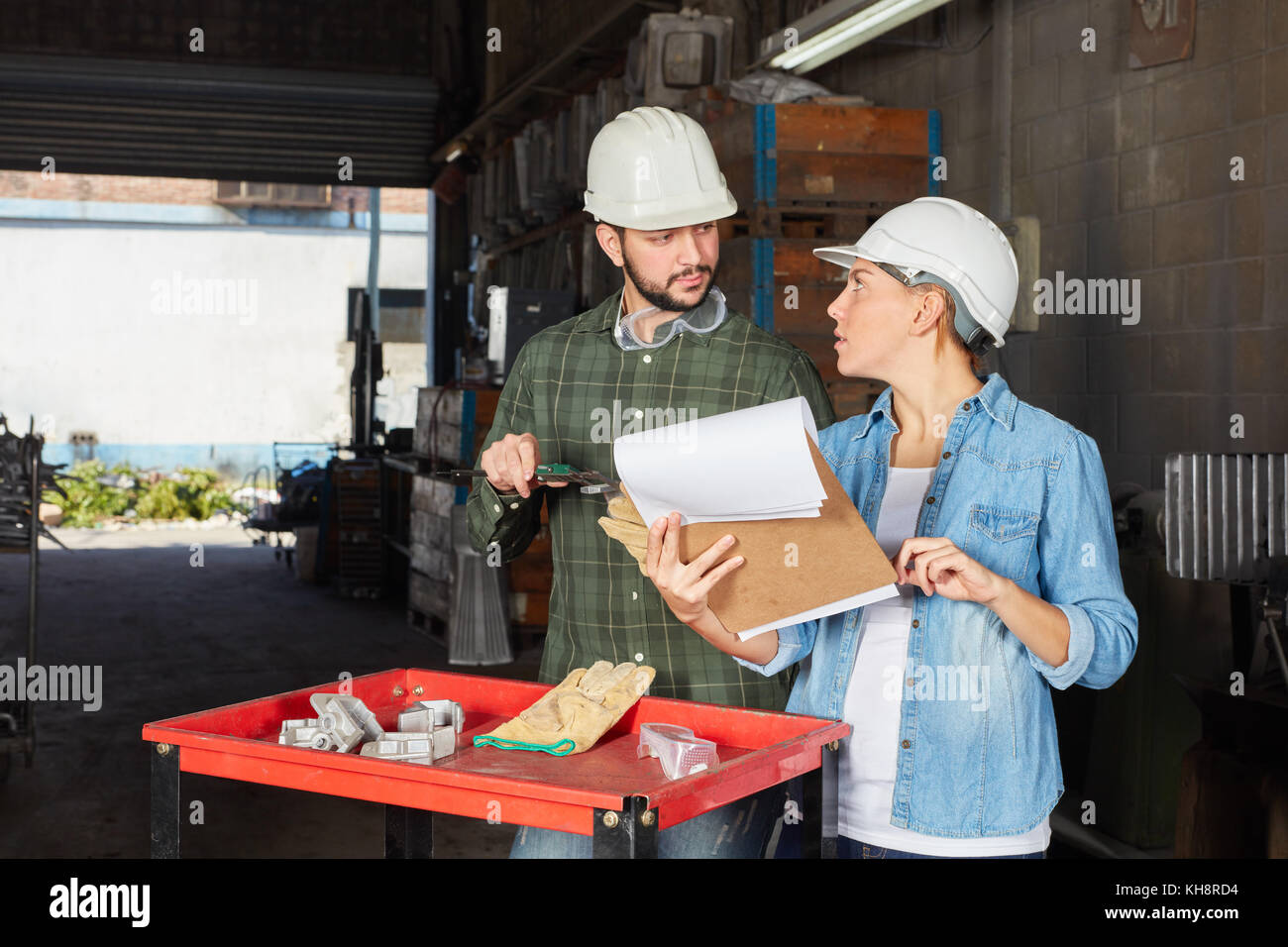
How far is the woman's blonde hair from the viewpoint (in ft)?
6.54

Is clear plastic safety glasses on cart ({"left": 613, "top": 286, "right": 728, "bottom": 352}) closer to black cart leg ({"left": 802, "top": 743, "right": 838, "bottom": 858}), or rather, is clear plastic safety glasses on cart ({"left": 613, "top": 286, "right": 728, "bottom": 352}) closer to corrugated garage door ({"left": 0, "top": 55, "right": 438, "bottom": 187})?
black cart leg ({"left": 802, "top": 743, "right": 838, "bottom": 858})

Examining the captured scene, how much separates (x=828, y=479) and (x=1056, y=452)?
0.39m

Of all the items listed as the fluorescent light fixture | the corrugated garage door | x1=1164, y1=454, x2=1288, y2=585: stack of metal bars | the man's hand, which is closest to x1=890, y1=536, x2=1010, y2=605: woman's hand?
the man's hand

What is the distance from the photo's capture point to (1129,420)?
5.10 m

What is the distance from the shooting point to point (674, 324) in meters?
2.68

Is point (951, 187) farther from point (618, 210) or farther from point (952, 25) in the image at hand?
point (618, 210)

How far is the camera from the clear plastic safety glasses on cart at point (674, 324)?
268cm

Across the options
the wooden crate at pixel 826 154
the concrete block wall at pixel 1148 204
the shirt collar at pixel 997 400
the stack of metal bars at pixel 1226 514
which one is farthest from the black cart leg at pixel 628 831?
the wooden crate at pixel 826 154

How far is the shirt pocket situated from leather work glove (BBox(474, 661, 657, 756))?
1.81 ft

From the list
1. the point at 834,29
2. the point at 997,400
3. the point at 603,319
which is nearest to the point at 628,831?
the point at 997,400

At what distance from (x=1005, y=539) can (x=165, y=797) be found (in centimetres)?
126

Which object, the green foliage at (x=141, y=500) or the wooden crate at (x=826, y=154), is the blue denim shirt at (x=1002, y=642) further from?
the green foliage at (x=141, y=500)
